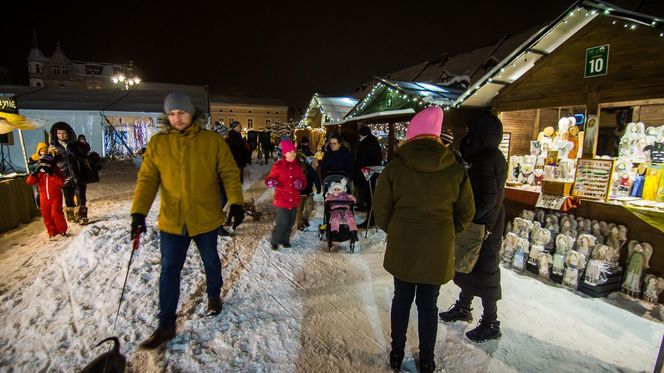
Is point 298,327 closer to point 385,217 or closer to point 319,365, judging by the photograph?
point 319,365

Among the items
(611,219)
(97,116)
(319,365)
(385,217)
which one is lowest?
(319,365)

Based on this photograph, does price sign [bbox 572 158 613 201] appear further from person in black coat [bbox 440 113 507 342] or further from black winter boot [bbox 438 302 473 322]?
black winter boot [bbox 438 302 473 322]

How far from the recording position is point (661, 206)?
4555 millimetres

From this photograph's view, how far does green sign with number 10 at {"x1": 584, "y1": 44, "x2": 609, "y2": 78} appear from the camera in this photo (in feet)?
16.1

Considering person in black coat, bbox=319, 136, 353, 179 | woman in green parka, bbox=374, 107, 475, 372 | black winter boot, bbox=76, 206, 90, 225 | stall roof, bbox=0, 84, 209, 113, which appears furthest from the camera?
stall roof, bbox=0, 84, 209, 113

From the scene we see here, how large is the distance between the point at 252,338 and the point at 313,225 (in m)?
4.32

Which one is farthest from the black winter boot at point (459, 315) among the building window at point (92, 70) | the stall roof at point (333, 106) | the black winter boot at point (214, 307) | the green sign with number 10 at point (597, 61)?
the building window at point (92, 70)

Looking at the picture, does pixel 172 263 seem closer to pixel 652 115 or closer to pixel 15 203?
pixel 15 203

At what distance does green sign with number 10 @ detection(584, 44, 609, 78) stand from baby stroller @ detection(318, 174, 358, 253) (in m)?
4.09

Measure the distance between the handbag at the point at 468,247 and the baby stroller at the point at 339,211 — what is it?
2755mm

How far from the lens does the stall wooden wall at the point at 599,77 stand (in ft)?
14.5

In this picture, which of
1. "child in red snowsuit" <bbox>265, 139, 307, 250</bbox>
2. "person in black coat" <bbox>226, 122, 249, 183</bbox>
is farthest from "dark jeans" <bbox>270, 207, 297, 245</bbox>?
"person in black coat" <bbox>226, 122, 249, 183</bbox>

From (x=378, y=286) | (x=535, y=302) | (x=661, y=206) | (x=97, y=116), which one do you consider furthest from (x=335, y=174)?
(x=97, y=116)

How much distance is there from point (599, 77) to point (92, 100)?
983 inches
